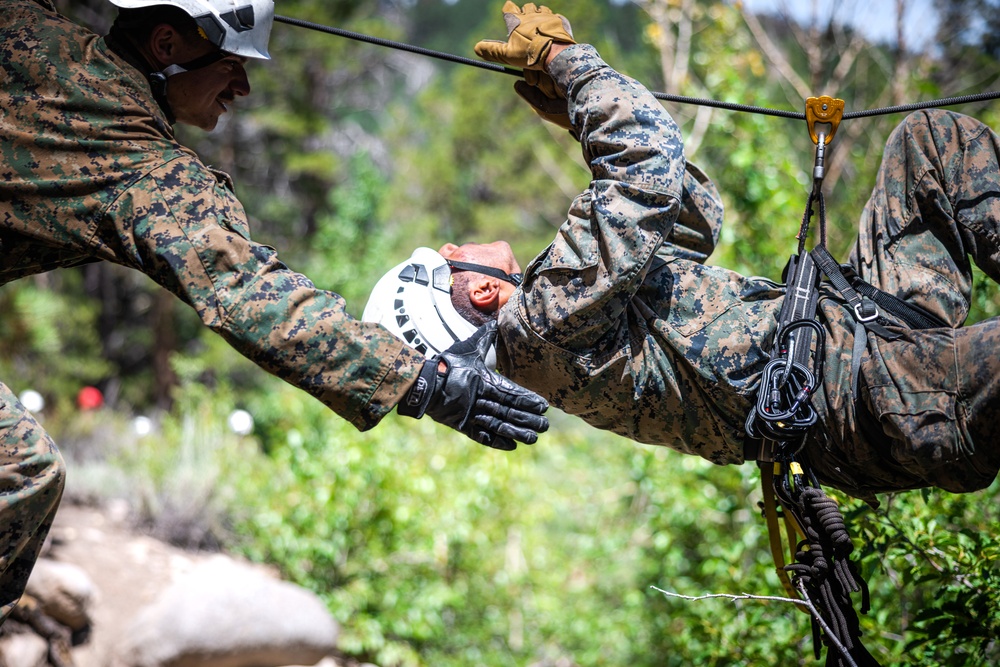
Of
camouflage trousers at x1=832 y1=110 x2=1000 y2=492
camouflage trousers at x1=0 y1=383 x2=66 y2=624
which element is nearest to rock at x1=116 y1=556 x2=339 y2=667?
camouflage trousers at x1=0 y1=383 x2=66 y2=624

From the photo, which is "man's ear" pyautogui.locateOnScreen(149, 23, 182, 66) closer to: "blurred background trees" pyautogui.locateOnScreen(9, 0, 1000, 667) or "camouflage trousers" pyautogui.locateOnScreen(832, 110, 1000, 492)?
"camouflage trousers" pyautogui.locateOnScreen(832, 110, 1000, 492)

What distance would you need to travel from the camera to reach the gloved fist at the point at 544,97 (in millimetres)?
3119

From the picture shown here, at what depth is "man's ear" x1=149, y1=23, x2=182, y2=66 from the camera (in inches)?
110

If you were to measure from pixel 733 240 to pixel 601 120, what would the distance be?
Result: 10.3ft

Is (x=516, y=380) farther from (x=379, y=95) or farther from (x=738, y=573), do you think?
(x=379, y=95)

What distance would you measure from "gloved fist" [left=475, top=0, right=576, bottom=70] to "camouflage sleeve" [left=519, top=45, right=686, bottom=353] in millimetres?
253

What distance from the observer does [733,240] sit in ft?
18.7

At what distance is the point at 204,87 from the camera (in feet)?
9.63

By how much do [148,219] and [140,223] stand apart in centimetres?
3

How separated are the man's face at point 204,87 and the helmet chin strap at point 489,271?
0.91 meters

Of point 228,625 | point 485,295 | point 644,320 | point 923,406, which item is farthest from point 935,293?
point 228,625

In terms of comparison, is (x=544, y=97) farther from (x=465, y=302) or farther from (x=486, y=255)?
(x=465, y=302)

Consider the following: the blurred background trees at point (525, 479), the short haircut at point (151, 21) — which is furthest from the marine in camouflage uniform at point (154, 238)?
the blurred background trees at point (525, 479)

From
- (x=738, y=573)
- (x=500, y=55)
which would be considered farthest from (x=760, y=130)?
(x=500, y=55)
